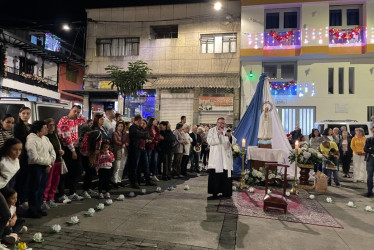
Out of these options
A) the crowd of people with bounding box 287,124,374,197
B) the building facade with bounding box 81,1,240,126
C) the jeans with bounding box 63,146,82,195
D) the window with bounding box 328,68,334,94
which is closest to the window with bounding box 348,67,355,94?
the window with bounding box 328,68,334,94

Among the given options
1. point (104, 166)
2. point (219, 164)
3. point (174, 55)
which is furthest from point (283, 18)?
point (104, 166)

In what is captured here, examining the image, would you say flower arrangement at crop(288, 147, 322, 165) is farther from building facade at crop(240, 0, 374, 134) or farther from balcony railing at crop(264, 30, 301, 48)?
balcony railing at crop(264, 30, 301, 48)

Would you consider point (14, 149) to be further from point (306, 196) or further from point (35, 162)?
point (306, 196)

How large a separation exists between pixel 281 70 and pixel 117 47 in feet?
38.6

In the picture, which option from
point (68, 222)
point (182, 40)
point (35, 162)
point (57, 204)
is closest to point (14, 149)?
point (35, 162)

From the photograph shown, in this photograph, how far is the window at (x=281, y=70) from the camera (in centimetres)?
1902

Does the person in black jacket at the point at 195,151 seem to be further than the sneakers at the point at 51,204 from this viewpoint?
Yes

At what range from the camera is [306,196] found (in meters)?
7.94

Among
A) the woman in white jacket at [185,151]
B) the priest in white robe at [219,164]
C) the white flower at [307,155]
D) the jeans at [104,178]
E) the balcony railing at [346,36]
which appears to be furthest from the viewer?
the balcony railing at [346,36]

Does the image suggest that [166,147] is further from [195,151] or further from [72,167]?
[72,167]

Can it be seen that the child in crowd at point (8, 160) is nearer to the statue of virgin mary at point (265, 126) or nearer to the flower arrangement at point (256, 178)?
the flower arrangement at point (256, 178)

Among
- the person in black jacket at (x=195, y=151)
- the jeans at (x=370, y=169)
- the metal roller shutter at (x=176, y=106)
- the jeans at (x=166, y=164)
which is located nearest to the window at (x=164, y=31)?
the metal roller shutter at (x=176, y=106)

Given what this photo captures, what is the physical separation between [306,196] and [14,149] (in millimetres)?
7170

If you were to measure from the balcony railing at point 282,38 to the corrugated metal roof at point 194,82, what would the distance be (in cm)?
314
